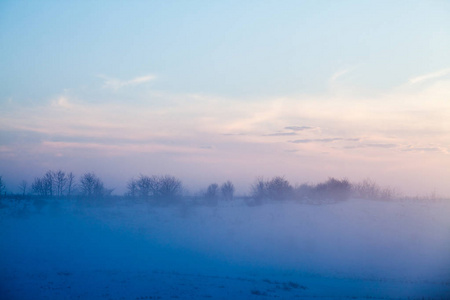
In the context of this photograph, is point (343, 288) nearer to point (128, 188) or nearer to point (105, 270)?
point (105, 270)

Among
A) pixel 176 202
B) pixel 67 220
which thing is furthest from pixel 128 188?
pixel 67 220

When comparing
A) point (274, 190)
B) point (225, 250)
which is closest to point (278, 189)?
point (274, 190)

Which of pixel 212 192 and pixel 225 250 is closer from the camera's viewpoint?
pixel 225 250

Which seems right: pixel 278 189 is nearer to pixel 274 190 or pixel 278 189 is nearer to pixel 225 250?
pixel 274 190

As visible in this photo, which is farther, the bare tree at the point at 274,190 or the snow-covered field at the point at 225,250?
the bare tree at the point at 274,190

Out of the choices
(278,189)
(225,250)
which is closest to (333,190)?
(278,189)

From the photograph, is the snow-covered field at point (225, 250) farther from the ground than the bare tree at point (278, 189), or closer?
closer

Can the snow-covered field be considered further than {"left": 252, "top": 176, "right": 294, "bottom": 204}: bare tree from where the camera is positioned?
No

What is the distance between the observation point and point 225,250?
34.4m

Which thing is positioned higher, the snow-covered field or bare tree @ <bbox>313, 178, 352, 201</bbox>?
bare tree @ <bbox>313, 178, 352, 201</bbox>

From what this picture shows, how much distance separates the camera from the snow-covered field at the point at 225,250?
68.4 feet

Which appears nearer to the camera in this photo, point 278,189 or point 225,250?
point 225,250

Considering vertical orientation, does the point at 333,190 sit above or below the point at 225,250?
above

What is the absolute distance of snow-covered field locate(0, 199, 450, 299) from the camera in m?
20.9
